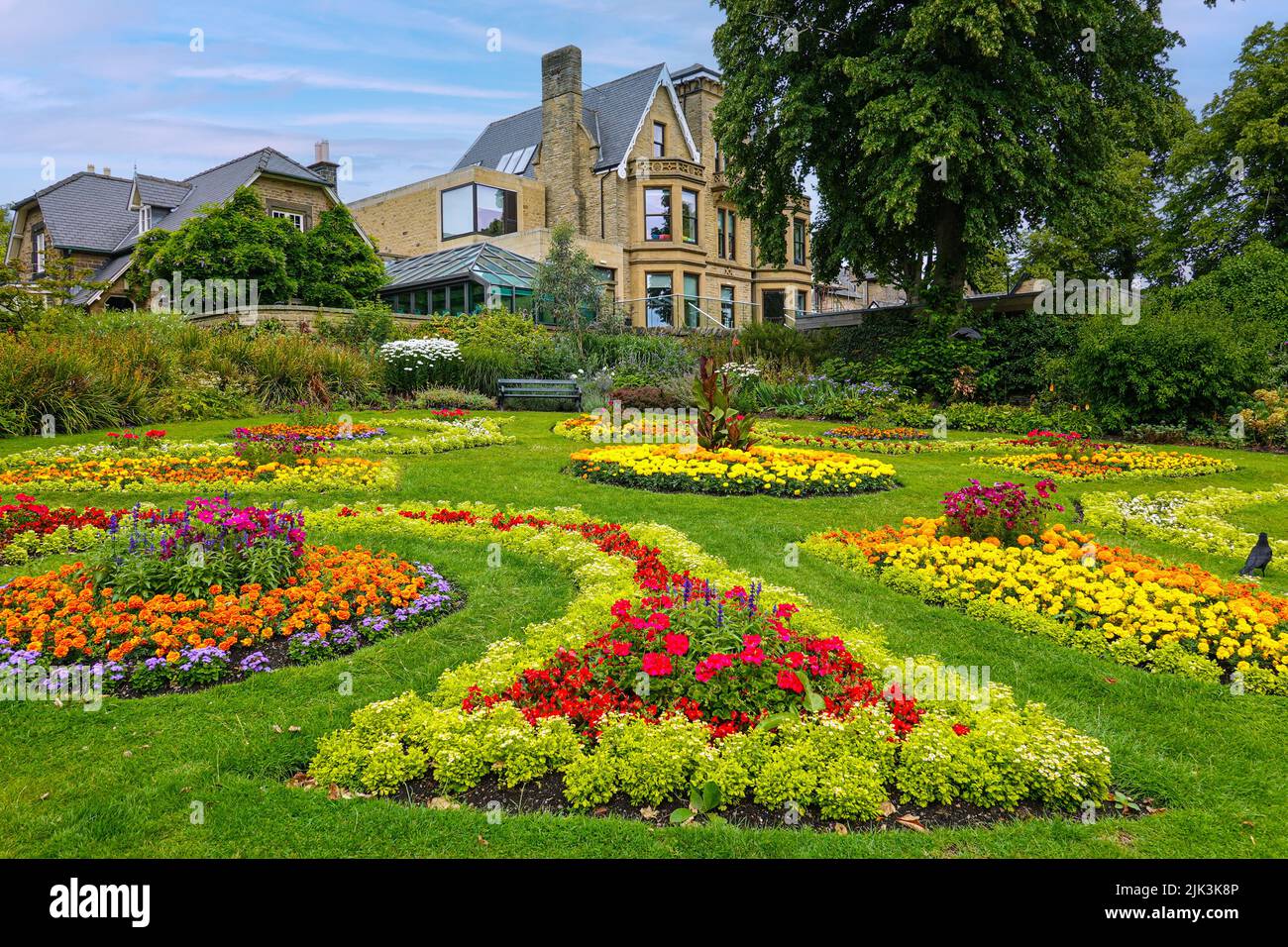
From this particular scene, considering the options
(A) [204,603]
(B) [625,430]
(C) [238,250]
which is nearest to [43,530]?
(A) [204,603]

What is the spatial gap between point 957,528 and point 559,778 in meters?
4.48

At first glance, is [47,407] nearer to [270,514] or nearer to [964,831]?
[270,514]

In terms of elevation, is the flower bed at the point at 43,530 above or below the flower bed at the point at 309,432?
below

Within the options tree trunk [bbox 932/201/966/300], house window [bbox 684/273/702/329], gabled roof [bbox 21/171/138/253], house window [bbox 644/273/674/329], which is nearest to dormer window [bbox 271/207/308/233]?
gabled roof [bbox 21/171/138/253]

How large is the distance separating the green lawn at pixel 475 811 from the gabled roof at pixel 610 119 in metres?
31.1

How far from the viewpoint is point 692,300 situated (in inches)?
1356

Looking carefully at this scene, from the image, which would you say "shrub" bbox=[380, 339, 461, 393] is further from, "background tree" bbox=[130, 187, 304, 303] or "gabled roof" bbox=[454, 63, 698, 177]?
"gabled roof" bbox=[454, 63, 698, 177]

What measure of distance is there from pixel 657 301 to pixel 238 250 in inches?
631

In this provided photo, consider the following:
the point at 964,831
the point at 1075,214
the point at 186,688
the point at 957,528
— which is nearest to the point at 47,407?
the point at 186,688

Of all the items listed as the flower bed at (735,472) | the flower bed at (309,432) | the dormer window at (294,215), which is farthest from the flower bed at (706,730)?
the dormer window at (294,215)

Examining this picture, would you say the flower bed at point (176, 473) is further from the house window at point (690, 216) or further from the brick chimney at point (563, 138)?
the house window at point (690, 216)

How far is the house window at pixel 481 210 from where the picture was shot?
33.5m

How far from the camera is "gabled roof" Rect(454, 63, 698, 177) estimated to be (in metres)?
33.3
